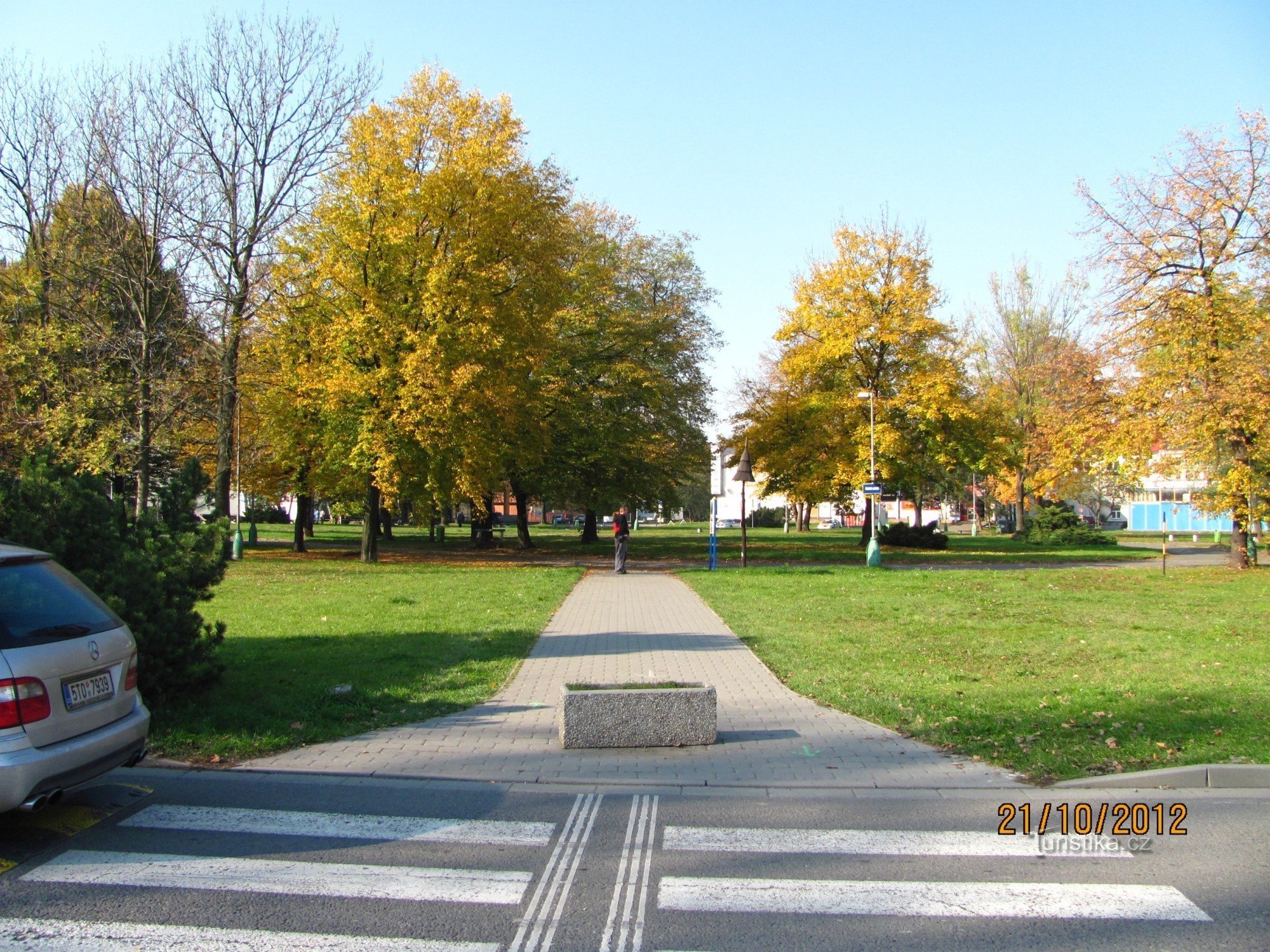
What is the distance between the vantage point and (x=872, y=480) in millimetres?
34125

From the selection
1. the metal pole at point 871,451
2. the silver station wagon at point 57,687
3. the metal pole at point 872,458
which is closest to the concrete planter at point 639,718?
the silver station wagon at point 57,687

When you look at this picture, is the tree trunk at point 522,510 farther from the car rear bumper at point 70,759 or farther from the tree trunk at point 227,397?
the car rear bumper at point 70,759

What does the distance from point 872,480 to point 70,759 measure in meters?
31.6

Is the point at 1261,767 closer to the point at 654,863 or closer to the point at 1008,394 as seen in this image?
the point at 654,863

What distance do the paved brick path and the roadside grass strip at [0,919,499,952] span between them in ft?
8.22

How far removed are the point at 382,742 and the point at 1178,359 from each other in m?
24.8

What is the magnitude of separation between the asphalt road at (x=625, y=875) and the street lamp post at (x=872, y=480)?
2274cm

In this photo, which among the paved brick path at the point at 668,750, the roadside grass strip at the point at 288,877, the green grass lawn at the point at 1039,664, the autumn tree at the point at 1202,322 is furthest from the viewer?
the autumn tree at the point at 1202,322

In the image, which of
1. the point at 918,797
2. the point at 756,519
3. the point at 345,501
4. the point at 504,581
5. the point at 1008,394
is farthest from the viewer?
the point at 756,519

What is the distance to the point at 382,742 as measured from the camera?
733 cm

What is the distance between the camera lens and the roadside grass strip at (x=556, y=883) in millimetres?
3918

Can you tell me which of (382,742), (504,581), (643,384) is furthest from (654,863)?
(643,384)

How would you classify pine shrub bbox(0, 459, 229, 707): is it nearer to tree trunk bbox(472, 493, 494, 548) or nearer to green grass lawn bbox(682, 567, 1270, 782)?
green grass lawn bbox(682, 567, 1270, 782)

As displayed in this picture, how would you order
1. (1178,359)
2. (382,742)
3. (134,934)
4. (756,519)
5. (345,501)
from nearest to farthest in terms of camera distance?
(134,934), (382,742), (1178,359), (345,501), (756,519)
